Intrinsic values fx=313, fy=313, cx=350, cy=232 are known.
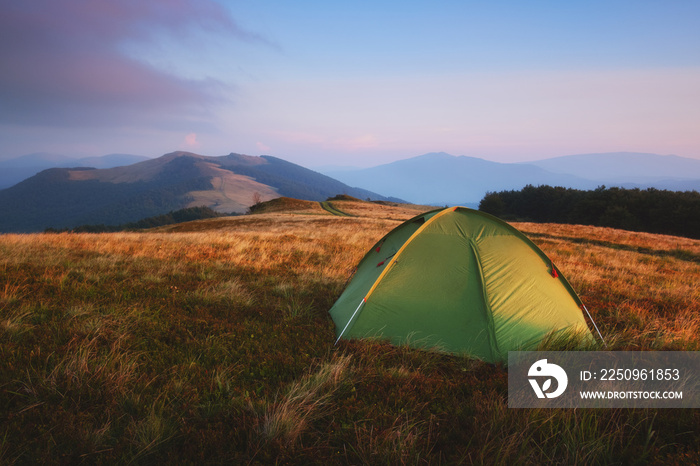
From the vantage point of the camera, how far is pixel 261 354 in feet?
14.9

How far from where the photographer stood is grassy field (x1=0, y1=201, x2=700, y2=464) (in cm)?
288

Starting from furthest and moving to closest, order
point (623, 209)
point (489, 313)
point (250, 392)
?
1. point (623, 209)
2. point (489, 313)
3. point (250, 392)

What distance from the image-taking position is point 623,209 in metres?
63.5

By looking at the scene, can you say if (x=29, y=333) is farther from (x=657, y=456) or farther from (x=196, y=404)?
(x=657, y=456)

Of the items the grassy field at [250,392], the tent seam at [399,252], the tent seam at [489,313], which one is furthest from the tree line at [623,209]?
the tent seam at [399,252]

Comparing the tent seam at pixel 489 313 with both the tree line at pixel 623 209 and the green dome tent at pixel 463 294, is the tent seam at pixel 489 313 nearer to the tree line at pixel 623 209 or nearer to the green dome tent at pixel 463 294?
the green dome tent at pixel 463 294

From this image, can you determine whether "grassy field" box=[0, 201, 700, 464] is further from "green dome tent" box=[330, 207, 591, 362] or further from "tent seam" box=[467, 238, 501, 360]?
"green dome tent" box=[330, 207, 591, 362]

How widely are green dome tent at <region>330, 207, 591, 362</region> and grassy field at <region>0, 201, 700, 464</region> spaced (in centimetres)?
47

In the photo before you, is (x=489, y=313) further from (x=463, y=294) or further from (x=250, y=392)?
(x=250, y=392)

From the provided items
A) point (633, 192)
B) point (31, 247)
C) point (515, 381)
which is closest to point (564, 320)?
point (515, 381)

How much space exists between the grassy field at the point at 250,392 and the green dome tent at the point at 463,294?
0.47 m

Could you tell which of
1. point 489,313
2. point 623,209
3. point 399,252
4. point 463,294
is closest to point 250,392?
point 399,252

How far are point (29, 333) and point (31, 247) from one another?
7.61m

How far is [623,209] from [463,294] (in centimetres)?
7899
